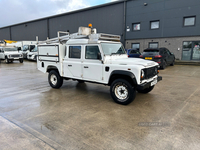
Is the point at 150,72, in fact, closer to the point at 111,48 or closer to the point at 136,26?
the point at 111,48

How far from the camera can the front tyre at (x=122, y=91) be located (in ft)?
Result: 14.9

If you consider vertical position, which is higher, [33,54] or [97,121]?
[33,54]

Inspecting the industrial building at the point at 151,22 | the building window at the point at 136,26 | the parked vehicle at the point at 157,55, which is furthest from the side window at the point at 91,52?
the building window at the point at 136,26

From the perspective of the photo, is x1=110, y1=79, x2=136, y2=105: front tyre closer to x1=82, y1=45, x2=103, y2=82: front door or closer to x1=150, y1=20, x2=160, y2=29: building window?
x1=82, y1=45, x2=103, y2=82: front door

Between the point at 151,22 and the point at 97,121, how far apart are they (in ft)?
59.3

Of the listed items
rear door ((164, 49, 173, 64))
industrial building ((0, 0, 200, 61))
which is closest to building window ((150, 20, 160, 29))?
industrial building ((0, 0, 200, 61))

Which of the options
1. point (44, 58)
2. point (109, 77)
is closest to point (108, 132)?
point (109, 77)

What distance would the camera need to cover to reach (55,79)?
22.5 ft

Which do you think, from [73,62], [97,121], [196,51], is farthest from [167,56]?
[97,121]

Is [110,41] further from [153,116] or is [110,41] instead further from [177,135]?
[177,135]

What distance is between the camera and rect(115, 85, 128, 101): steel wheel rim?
4.73 metres

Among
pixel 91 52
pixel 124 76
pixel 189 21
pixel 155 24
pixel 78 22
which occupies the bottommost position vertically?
pixel 124 76

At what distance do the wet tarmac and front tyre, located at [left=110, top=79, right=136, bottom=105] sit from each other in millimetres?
221

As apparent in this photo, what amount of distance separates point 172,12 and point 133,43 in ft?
18.5
